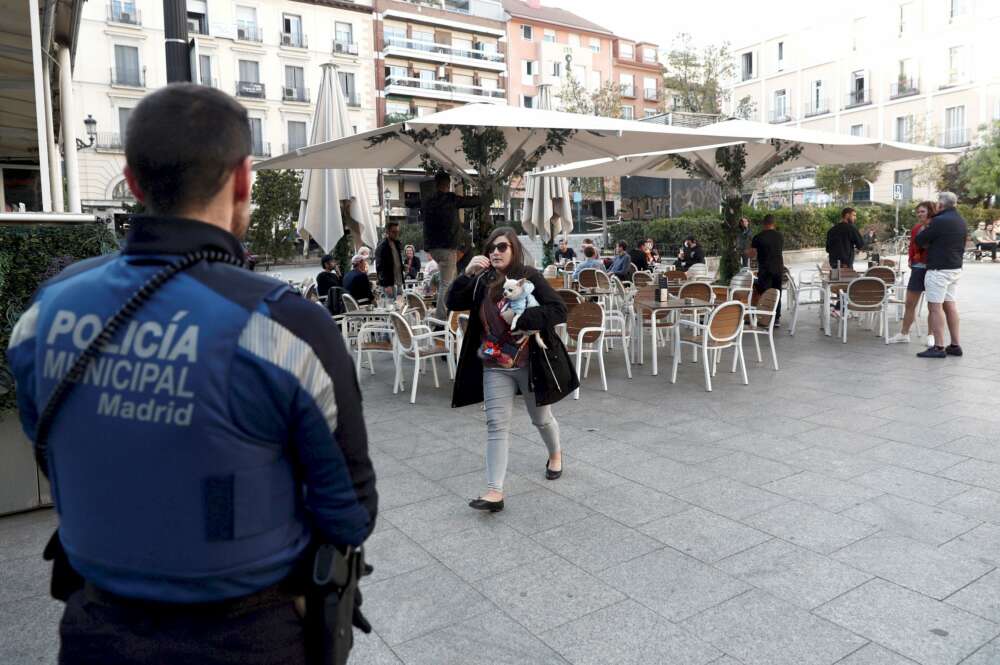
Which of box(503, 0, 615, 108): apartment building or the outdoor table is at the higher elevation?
box(503, 0, 615, 108): apartment building

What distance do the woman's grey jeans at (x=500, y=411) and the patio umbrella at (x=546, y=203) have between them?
9256 millimetres

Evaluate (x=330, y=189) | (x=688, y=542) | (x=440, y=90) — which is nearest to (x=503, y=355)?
(x=688, y=542)

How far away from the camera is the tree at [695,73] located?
39.9 meters

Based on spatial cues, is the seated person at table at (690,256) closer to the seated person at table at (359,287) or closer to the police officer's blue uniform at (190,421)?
the seated person at table at (359,287)

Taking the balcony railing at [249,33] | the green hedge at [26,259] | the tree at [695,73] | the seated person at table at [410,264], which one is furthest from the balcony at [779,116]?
the green hedge at [26,259]

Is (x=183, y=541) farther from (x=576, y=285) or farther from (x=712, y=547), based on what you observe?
(x=576, y=285)

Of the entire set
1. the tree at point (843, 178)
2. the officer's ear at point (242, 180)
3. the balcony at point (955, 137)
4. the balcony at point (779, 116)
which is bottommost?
the officer's ear at point (242, 180)

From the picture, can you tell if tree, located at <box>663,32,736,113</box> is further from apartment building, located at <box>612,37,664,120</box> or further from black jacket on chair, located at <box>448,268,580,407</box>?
black jacket on chair, located at <box>448,268,580,407</box>

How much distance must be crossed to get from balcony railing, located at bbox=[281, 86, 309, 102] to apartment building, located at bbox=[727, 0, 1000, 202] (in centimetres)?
2518

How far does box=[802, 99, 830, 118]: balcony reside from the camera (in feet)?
152

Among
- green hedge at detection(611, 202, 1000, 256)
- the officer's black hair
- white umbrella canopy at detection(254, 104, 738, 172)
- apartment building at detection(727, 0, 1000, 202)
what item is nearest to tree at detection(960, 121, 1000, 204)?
green hedge at detection(611, 202, 1000, 256)

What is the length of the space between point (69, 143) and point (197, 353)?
6.63 m

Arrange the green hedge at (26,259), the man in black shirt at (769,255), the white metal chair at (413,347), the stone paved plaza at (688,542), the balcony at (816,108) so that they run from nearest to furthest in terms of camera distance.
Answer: the stone paved plaza at (688,542), the green hedge at (26,259), the white metal chair at (413,347), the man in black shirt at (769,255), the balcony at (816,108)

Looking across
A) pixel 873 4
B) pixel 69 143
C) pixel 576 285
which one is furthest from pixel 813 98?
pixel 69 143
